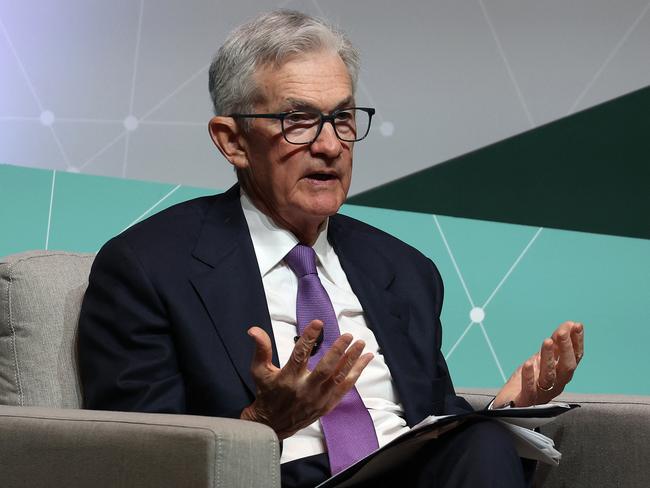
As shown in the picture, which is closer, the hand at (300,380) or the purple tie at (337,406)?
the hand at (300,380)

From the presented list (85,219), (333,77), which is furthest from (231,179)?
(333,77)

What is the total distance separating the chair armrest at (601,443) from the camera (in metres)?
2.09

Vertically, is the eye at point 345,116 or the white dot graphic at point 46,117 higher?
the white dot graphic at point 46,117

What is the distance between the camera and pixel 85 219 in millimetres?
2906

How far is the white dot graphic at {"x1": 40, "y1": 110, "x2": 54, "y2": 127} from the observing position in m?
2.95

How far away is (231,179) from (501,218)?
76 centimetres

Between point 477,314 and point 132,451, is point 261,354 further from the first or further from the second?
point 477,314

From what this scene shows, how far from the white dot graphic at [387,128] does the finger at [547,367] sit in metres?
1.26

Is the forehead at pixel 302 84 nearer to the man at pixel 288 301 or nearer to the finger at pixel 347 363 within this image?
the man at pixel 288 301

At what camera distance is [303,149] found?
212cm

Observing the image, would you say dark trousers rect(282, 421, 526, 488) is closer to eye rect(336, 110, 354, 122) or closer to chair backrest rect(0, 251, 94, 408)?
chair backrest rect(0, 251, 94, 408)

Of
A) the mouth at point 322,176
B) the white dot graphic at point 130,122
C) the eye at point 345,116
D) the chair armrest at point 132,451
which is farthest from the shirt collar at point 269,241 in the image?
the white dot graphic at point 130,122

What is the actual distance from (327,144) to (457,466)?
0.66 m

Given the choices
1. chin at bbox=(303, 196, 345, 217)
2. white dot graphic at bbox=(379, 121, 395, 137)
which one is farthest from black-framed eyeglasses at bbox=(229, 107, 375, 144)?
white dot graphic at bbox=(379, 121, 395, 137)
